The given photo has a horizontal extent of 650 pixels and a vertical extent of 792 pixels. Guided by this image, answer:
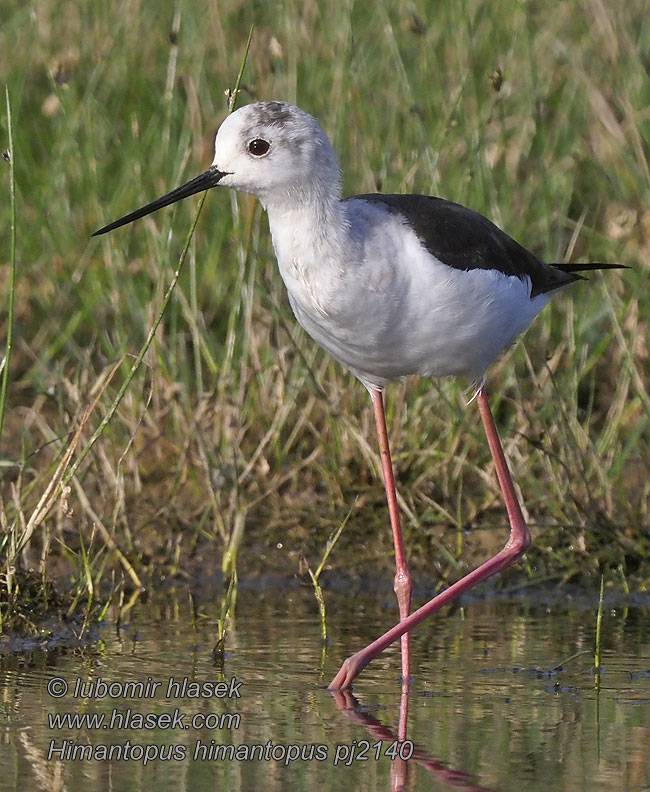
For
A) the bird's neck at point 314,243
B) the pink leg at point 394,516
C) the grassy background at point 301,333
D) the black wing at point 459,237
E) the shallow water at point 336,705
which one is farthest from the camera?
the grassy background at point 301,333

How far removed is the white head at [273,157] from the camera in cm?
333

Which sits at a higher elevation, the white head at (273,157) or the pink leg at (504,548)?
the white head at (273,157)

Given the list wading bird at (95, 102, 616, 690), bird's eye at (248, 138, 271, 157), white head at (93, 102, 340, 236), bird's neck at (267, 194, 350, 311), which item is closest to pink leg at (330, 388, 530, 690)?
wading bird at (95, 102, 616, 690)

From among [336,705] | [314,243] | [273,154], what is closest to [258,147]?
[273,154]

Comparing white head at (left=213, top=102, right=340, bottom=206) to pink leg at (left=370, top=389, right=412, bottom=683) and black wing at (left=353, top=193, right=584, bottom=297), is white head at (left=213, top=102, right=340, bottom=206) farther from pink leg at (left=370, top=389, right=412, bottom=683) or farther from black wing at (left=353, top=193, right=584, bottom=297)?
pink leg at (left=370, top=389, right=412, bottom=683)

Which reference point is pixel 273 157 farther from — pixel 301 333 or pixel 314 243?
pixel 301 333

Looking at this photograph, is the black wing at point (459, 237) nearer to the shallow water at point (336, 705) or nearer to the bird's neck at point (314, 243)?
the bird's neck at point (314, 243)

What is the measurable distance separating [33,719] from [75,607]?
0.82 metres

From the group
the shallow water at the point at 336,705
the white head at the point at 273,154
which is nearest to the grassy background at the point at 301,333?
the shallow water at the point at 336,705

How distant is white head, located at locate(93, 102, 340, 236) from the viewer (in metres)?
3.33

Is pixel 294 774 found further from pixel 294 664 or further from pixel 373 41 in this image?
pixel 373 41

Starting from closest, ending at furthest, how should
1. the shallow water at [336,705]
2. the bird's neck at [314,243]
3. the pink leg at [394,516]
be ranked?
the shallow water at [336,705], the bird's neck at [314,243], the pink leg at [394,516]

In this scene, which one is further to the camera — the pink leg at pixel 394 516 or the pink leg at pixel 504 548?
the pink leg at pixel 394 516

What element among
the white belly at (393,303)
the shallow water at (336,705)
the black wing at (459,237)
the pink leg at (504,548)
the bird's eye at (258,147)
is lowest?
the shallow water at (336,705)
